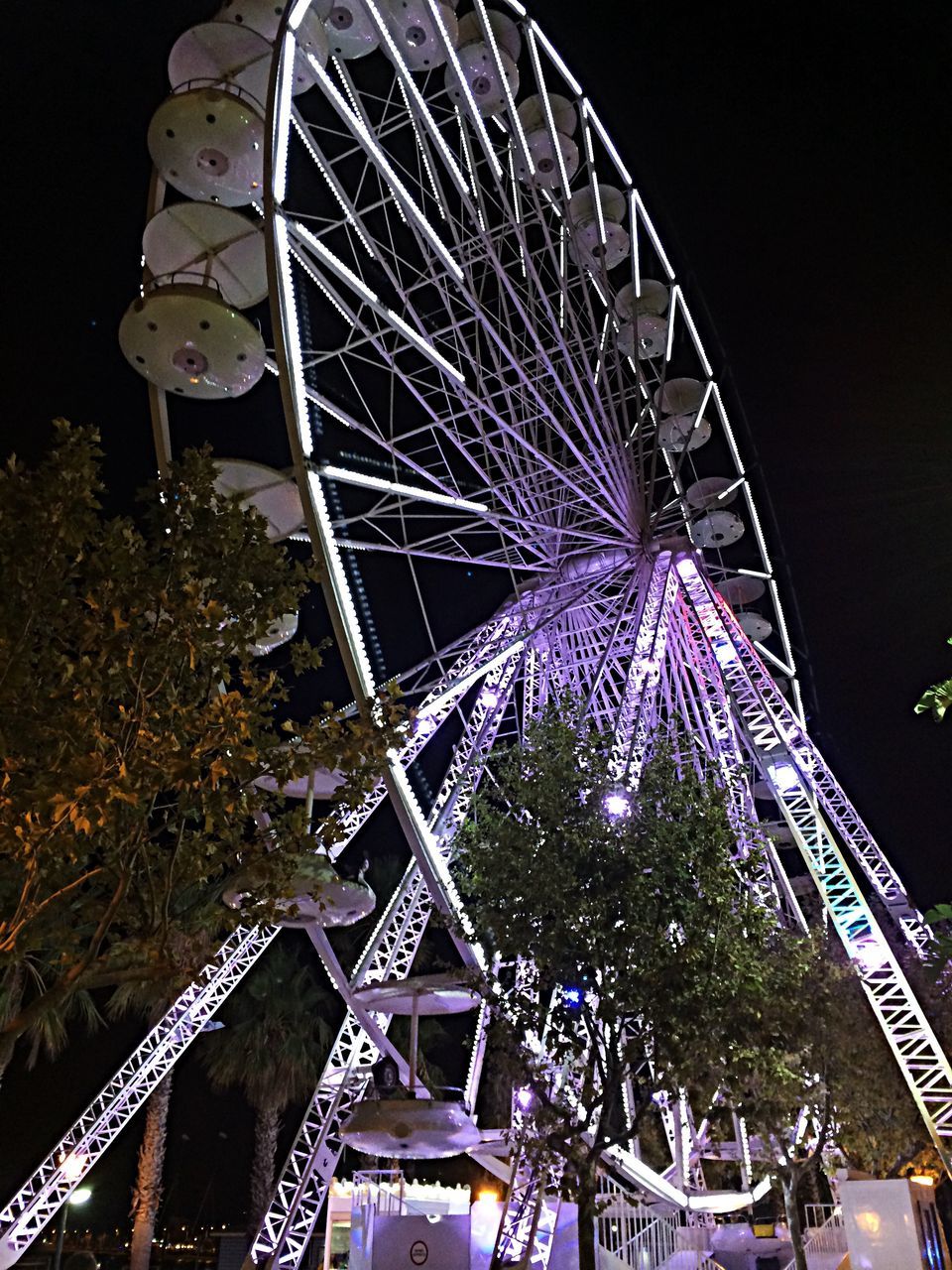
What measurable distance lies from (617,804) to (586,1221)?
4.82 m

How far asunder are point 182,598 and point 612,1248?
15537mm

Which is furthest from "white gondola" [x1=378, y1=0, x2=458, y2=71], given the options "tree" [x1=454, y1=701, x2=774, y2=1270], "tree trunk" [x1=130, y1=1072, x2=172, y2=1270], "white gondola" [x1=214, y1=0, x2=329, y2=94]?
"tree trunk" [x1=130, y1=1072, x2=172, y2=1270]

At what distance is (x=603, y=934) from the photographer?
41.7 ft

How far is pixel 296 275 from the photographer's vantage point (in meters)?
13.9

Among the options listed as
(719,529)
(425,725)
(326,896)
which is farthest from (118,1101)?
(719,529)

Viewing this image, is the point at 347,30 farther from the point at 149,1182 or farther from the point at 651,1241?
the point at 149,1182

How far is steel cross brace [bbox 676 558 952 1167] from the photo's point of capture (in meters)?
13.4

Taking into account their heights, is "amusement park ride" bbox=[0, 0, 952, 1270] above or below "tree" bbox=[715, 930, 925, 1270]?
above

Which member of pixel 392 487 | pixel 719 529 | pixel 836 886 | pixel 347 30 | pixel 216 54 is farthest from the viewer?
pixel 719 529

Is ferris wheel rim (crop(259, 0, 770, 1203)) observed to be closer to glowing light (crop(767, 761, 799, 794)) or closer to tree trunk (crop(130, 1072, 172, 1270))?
glowing light (crop(767, 761, 799, 794))

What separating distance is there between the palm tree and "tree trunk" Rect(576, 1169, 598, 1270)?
500 inches

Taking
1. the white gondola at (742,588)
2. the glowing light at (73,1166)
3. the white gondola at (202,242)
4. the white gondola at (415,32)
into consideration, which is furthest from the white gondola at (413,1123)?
the white gondola at (415,32)

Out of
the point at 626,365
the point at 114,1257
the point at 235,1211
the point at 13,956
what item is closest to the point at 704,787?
the point at 13,956

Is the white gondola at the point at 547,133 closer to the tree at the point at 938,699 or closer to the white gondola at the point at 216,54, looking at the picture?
the white gondola at the point at 216,54
